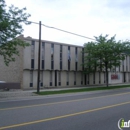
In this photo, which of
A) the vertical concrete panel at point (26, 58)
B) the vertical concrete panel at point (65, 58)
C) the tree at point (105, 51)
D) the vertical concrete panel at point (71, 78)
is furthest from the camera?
the vertical concrete panel at point (71, 78)

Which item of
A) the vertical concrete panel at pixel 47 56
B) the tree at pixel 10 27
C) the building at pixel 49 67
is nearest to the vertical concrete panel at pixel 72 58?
the building at pixel 49 67

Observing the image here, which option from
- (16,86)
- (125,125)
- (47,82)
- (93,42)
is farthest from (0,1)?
(93,42)

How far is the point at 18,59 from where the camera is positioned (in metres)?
28.8

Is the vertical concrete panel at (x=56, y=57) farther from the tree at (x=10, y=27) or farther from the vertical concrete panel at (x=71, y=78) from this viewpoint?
the tree at (x=10, y=27)

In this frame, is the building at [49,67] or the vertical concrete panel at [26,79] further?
the building at [49,67]

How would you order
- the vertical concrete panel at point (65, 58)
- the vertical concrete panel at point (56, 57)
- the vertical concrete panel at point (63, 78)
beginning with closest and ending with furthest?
the vertical concrete panel at point (56, 57) < the vertical concrete panel at point (65, 58) < the vertical concrete panel at point (63, 78)

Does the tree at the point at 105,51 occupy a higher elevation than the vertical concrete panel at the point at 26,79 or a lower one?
higher

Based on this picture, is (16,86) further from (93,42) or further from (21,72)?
(93,42)

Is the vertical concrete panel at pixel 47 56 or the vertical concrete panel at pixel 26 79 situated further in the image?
the vertical concrete panel at pixel 47 56

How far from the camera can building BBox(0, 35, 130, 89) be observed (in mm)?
28547

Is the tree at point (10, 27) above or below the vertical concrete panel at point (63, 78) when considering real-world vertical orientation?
above

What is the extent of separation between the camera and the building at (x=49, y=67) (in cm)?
2855

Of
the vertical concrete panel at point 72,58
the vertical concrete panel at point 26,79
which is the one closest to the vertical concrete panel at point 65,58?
the vertical concrete panel at point 72,58

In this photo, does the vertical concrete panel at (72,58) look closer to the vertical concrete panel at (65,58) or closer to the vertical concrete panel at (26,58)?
the vertical concrete panel at (65,58)
